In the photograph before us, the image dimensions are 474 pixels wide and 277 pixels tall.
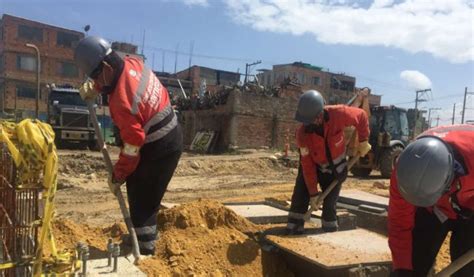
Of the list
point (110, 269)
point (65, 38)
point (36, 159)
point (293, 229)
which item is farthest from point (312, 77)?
point (36, 159)

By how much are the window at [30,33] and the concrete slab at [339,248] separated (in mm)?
43185

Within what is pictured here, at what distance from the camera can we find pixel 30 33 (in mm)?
42125

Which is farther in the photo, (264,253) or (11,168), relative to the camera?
(264,253)

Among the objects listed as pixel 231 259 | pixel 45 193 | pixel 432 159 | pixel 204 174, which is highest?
pixel 432 159

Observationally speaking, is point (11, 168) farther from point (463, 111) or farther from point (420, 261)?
point (463, 111)

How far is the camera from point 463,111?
37.6 metres

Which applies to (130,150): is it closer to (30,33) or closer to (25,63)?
(25,63)

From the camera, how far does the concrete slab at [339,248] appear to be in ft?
12.7

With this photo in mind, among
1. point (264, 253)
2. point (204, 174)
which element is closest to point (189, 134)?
point (204, 174)

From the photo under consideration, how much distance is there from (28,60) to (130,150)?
43.0 m

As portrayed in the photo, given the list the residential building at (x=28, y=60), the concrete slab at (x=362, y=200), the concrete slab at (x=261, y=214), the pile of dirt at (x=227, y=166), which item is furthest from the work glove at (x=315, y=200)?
the residential building at (x=28, y=60)

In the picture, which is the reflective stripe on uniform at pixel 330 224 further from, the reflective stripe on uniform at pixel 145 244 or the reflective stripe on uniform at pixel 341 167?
the reflective stripe on uniform at pixel 145 244

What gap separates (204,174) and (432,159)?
1337cm

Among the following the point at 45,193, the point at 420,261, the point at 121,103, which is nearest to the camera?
the point at 45,193
